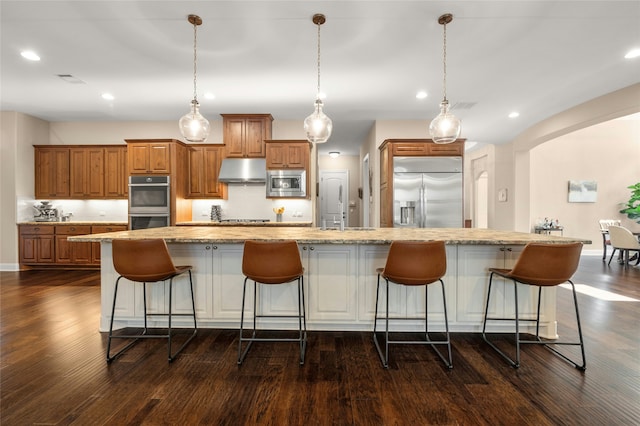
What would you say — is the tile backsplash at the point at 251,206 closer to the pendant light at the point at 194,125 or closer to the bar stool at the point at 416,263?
the pendant light at the point at 194,125

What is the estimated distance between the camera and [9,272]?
5453 millimetres

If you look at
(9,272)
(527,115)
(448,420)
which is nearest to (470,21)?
(448,420)

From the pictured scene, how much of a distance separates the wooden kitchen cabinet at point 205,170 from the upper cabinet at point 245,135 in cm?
25

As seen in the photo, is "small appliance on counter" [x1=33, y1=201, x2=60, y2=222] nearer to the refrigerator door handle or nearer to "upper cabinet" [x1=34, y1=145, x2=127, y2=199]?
"upper cabinet" [x1=34, y1=145, x2=127, y2=199]

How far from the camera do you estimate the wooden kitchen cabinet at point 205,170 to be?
5762 millimetres

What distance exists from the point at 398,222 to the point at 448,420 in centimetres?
404

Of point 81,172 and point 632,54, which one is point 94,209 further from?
point 632,54

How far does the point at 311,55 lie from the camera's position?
11.4 ft

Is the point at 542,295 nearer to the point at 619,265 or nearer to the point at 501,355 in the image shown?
the point at 501,355

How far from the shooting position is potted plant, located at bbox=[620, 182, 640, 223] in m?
7.21

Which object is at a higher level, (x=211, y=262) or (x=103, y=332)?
(x=211, y=262)

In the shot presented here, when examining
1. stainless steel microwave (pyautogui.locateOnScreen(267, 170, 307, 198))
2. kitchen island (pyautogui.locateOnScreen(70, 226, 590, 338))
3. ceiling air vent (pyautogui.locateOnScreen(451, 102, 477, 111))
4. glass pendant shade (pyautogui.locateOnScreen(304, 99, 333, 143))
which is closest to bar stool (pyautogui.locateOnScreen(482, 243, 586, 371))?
kitchen island (pyautogui.locateOnScreen(70, 226, 590, 338))

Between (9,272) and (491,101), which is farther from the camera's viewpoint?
(9,272)

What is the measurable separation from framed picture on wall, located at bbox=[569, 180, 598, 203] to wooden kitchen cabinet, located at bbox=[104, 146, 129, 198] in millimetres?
10877
